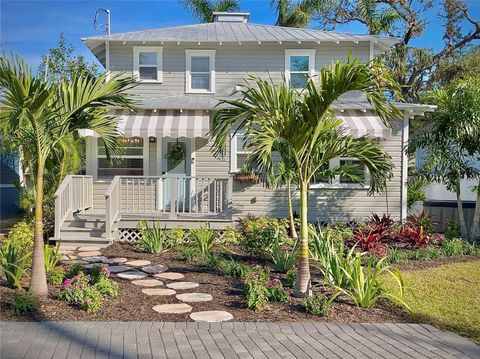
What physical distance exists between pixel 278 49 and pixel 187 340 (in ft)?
39.8

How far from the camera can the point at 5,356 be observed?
14.2 feet

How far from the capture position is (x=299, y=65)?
15258 millimetres

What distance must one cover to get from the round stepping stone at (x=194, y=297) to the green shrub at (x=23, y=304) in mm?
1921

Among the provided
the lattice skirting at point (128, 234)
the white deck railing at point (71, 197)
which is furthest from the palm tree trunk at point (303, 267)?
the white deck railing at point (71, 197)

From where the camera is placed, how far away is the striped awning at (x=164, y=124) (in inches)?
492

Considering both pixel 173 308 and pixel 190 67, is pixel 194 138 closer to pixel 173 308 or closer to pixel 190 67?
pixel 190 67

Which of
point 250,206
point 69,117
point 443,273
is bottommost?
point 443,273

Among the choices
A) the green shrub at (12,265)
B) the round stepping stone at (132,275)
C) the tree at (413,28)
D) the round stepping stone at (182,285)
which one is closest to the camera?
the green shrub at (12,265)

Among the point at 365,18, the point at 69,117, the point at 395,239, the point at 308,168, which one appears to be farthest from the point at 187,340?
the point at 365,18

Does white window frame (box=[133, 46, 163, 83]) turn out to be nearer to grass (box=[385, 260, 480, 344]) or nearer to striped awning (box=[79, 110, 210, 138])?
striped awning (box=[79, 110, 210, 138])

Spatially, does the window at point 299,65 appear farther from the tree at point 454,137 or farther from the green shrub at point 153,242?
the green shrub at point 153,242

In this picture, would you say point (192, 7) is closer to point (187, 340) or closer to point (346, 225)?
point (346, 225)

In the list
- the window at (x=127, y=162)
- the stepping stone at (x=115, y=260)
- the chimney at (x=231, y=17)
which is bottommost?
the stepping stone at (x=115, y=260)

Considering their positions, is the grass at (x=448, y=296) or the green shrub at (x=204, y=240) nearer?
the grass at (x=448, y=296)
